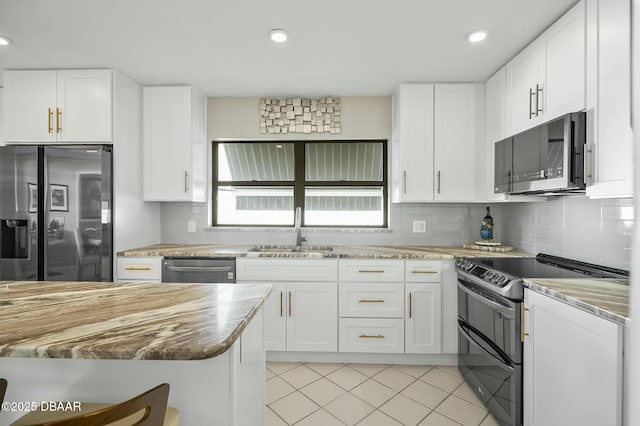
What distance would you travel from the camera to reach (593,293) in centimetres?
148

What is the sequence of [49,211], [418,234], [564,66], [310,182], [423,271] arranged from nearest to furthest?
1. [564,66]
2. [49,211]
3. [423,271]
4. [418,234]
5. [310,182]

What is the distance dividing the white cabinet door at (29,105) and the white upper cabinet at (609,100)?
3.68 meters

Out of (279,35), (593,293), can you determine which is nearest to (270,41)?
(279,35)

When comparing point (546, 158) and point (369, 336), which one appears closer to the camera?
point (546, 158)

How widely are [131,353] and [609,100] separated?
2146 millimetres

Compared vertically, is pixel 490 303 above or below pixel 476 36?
below

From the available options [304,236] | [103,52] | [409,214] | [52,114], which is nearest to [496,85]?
[409,214]

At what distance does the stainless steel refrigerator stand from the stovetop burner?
2.80 meters

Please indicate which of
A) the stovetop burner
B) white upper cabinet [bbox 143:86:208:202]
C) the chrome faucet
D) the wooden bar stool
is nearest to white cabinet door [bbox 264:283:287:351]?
the chrome faucet

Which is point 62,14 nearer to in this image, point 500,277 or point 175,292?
point 175,292

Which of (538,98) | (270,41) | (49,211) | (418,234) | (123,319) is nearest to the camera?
(123,319)

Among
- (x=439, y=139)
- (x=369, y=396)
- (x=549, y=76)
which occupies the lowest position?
(x=369, y=396)

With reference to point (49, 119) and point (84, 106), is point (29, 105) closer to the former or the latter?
point (49, 119)

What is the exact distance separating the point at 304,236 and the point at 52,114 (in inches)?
92.5
